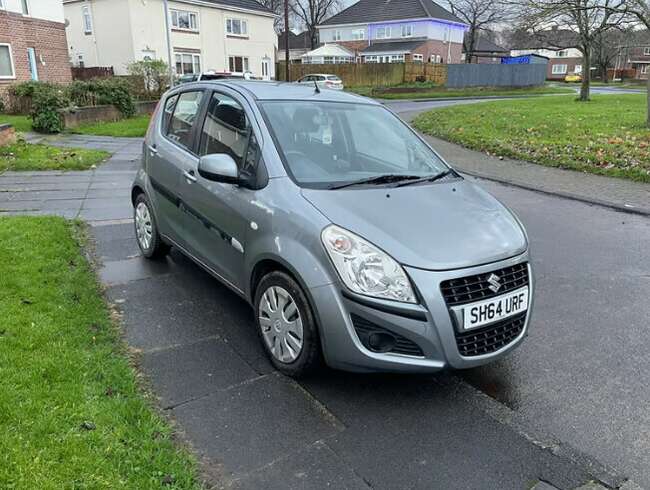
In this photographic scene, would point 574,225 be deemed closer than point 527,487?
No

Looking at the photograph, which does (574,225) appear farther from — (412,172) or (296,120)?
(296,120)

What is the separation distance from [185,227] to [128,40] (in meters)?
33.7

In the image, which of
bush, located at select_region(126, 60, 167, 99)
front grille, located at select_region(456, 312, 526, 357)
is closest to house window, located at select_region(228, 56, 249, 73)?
bush, located at select_region(126, 60, 167, 99)

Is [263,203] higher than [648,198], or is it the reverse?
[263,203]

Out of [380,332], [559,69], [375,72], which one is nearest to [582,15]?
[375,72]

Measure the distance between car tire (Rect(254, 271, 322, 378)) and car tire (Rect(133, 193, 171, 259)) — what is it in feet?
6.92

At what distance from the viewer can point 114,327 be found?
4.09m

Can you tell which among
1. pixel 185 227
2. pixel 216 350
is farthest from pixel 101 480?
pixel 185 227

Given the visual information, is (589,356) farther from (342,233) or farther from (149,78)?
(149,78)

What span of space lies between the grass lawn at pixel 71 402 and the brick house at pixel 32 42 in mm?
20501

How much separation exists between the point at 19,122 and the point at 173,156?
14.8 metres

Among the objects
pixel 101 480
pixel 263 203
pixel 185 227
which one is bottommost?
pixel 101 480

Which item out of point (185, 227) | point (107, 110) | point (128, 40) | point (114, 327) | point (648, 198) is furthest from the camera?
point (128, 40)

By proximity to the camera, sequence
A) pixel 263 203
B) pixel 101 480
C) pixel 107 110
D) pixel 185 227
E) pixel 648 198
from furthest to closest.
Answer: pixel 107 110, pixel 648 198, pixel 185 227, pixel 263 203, pixel 101 480
